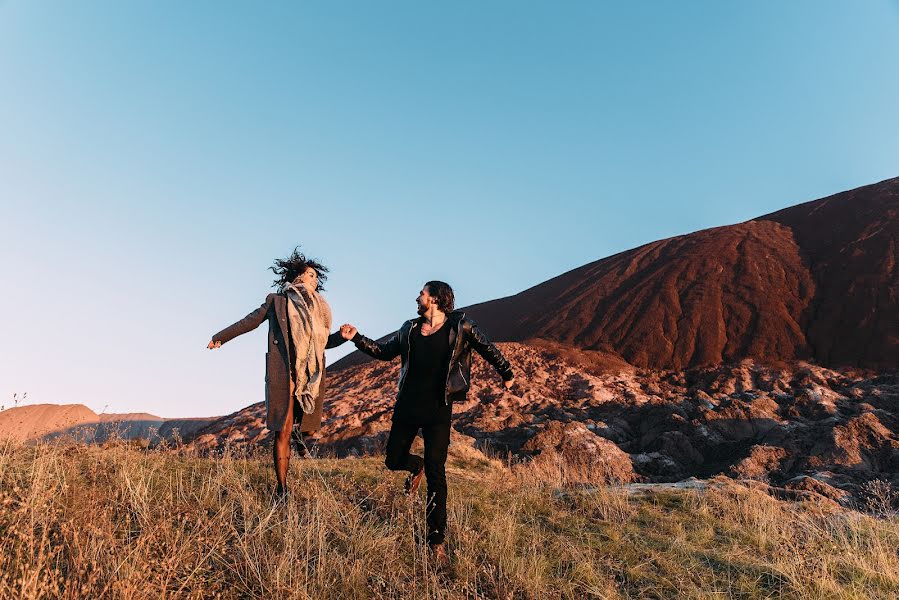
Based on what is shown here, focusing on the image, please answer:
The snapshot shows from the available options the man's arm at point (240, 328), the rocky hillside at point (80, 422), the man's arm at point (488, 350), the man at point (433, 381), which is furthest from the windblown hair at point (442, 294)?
the rocky hillside at point (80, 422)

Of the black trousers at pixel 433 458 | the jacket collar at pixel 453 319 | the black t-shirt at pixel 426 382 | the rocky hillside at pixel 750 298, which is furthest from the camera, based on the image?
the rocky hillside at pixel 750 298

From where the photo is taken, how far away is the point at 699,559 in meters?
4.11

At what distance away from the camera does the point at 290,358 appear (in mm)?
4117

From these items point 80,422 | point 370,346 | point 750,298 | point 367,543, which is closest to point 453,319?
point 370,346

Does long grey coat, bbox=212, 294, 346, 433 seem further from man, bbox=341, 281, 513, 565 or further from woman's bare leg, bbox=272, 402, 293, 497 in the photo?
man, bbox=341, 281, 513, 565

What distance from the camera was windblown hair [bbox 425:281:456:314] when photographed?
3.89 metres

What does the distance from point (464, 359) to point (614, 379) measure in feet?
49.6

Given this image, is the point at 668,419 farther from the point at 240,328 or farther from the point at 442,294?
the point at 240,328

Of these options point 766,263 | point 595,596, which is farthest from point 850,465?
point 766,263

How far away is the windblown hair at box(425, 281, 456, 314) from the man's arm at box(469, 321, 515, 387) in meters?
0.22

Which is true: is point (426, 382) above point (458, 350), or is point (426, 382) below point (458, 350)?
below

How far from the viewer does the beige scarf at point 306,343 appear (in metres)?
4.11

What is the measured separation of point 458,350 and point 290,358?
1.34 metres

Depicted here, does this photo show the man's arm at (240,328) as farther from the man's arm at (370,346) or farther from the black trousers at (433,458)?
the black trousers at (433,458)
